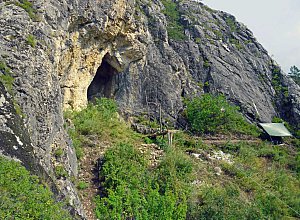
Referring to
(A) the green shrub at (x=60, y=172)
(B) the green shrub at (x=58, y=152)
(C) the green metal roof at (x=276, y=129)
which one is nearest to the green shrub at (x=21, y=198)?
(A) the green shrub at (x=60, y=172)

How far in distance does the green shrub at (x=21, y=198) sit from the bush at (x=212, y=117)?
18.4 m

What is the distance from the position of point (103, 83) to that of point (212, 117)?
8.25 m

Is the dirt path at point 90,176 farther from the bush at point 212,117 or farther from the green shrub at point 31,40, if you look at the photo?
the bush at point 212,117

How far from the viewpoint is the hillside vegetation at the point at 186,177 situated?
11.1 metres

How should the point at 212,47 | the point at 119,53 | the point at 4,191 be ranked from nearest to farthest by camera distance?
the point at 4,191, the point at 119,53, the point at 212,47

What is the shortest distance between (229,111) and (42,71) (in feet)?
55.6

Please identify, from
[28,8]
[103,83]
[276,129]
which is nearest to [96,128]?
[28,8]

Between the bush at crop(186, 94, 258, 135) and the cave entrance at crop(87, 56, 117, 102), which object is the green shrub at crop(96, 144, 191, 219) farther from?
the cave entrance at crop(87, 56, 117, 102)

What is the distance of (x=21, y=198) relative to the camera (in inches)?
254

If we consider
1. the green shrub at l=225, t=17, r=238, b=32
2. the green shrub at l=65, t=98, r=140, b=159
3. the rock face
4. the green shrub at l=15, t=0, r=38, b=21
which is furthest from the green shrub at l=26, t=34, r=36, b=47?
the green shrub at l=225, t=17, r=238, b=32

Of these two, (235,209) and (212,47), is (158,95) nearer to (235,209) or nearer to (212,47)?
(212,47)

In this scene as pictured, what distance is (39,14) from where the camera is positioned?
13.6m

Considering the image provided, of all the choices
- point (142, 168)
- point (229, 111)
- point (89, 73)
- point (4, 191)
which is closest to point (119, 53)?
point (89, 73)

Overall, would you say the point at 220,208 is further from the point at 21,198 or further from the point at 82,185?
the point at 21,198
